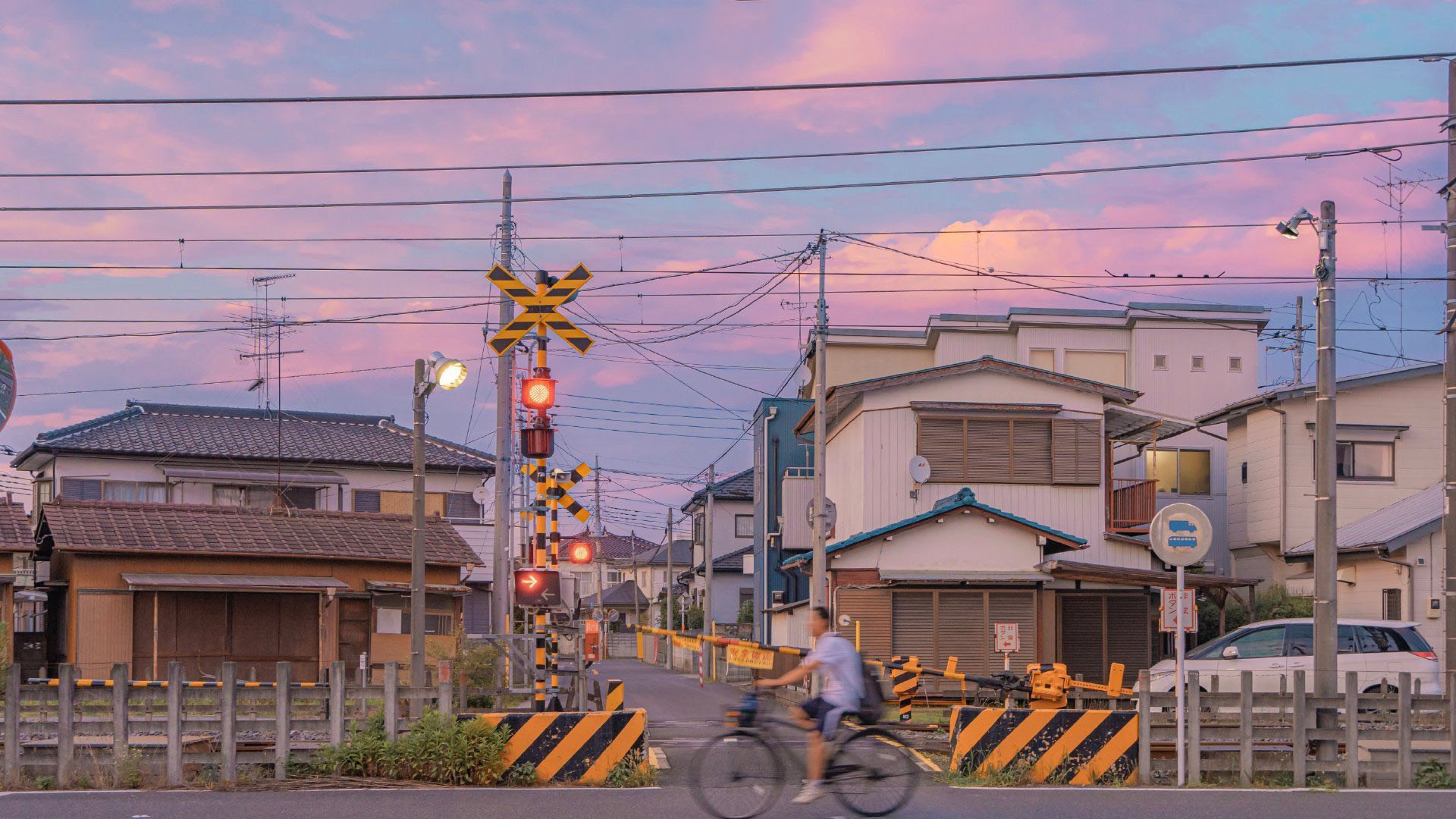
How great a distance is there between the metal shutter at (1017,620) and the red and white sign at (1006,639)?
0.28 metres

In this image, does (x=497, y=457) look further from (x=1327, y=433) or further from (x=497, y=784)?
(x=1327, y=433)

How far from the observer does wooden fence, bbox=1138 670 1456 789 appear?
13.8 m

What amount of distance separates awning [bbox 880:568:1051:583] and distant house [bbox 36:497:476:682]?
9.63 metres

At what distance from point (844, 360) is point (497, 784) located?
3232 centimetres

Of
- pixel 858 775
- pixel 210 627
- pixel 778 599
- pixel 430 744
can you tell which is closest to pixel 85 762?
pixel 430 744

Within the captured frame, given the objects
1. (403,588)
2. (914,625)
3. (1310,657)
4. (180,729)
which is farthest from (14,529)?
(1310,657)

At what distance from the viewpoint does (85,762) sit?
1327cm

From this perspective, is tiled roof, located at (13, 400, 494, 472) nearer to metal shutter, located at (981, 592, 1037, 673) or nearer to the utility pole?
metal shutter, located at (981, 592, 1037, 673)

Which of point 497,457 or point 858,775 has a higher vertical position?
point 497,457

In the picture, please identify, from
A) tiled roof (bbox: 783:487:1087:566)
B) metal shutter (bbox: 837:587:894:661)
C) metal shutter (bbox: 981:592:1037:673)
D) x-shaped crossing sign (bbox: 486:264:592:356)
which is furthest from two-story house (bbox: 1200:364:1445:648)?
x-shaped crossing sign (bbox: 486:264:592:356)

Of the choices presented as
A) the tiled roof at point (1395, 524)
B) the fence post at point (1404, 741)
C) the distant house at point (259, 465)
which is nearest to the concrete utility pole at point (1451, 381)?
the fence post at point (1404, 741)

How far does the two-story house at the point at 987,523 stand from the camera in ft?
93.5

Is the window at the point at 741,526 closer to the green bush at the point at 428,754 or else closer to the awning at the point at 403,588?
the awning at the point at 403,588

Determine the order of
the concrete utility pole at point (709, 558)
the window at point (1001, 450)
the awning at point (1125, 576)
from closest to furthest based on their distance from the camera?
the awning at point (1125, 576) < the window at point (1001, 450) < the concrete utility pole at point (709, 558)
